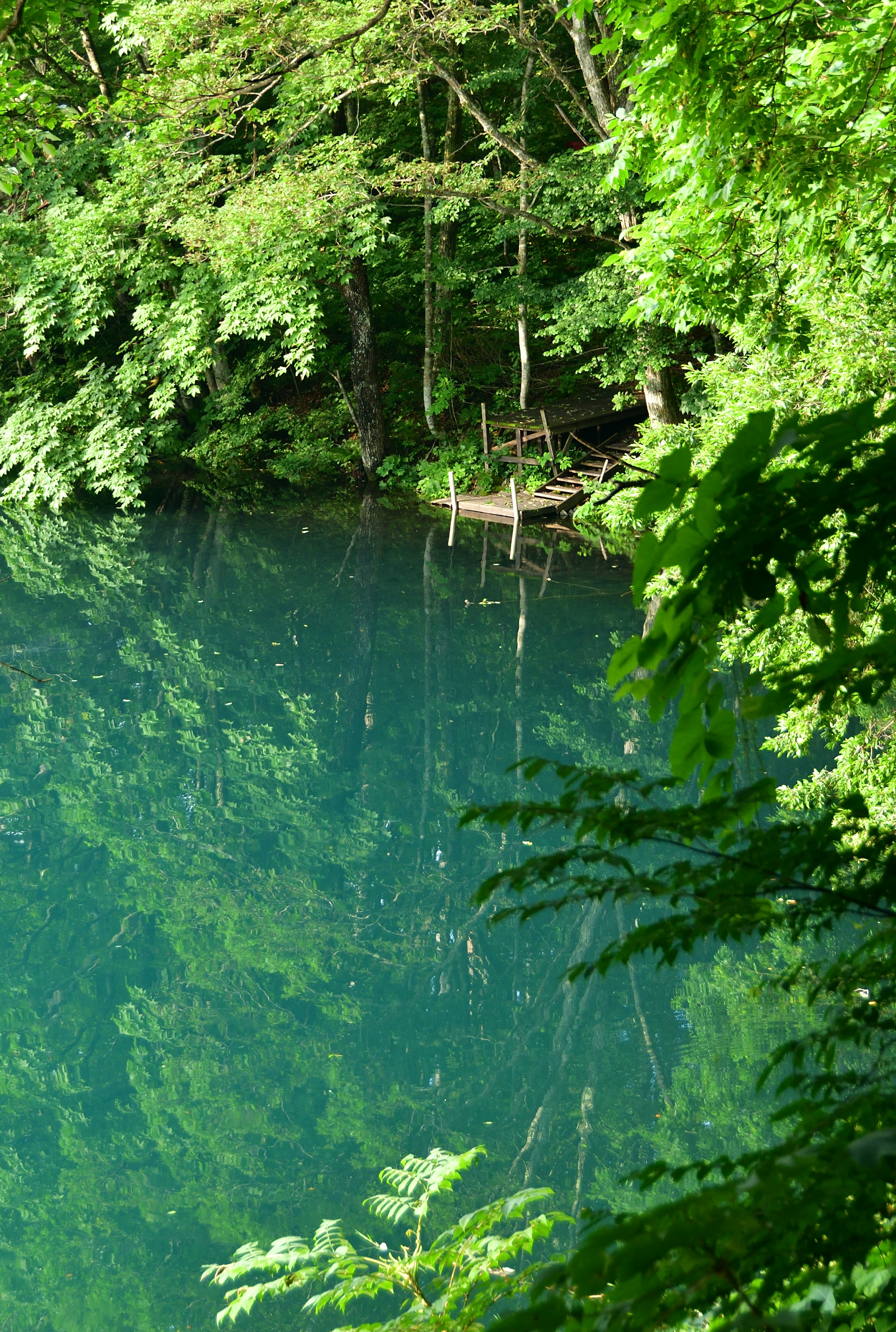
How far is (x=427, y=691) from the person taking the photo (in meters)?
11.7

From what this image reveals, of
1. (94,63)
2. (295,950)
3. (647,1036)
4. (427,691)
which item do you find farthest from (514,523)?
(94,63)

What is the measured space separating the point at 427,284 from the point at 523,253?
9.50 ft

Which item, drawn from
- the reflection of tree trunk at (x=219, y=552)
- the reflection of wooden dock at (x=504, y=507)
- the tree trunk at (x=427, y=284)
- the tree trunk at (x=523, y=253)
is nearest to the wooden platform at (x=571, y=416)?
the tree trunk at (x=523, y=253)

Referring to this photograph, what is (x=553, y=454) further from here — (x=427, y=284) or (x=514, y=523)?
(x=427, y=284)

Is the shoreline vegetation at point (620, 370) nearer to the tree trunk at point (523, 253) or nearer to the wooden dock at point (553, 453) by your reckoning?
the tree trunk at point (523, 253)

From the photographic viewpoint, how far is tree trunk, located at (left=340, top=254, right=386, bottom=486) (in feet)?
63.3

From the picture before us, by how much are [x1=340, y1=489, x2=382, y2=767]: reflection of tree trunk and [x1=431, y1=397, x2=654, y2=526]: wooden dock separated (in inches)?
53.1

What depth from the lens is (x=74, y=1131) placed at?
21.1ft

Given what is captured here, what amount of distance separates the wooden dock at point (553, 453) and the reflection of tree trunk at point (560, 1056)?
9.68 meters

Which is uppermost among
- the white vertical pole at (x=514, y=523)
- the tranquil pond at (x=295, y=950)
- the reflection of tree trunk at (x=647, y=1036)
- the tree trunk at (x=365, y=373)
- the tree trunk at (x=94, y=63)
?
the tree trunk at (x=94, y=63)

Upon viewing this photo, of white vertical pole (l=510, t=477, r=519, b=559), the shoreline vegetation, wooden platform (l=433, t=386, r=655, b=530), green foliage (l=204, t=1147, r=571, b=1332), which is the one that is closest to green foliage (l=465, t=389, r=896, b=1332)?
the shoreline vegetation

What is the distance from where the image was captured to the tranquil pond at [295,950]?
225 inches

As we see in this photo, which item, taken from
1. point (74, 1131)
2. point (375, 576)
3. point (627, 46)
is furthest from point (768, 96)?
point (627, 46)

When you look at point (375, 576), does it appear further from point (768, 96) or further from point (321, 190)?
point (768, 96)
